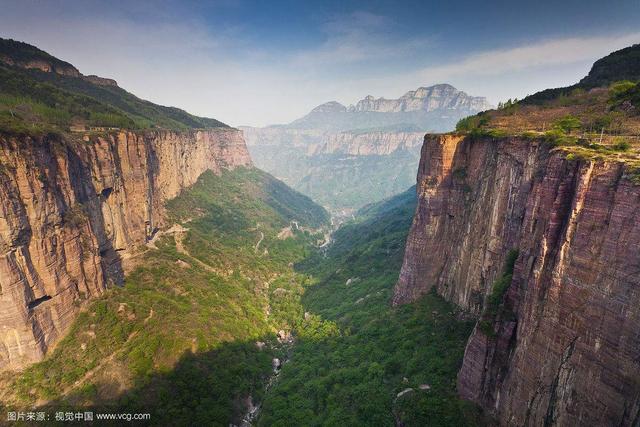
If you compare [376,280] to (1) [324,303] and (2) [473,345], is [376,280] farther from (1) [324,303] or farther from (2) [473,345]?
(2) [473,345]

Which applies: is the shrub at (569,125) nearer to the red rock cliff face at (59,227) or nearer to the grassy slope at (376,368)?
the grassy slope at (376,368)

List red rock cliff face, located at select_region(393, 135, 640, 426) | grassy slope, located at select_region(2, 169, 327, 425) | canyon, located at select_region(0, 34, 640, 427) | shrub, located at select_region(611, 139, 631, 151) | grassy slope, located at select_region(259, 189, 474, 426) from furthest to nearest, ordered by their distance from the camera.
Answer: grassy slope, located at select_region(2, 169, 327, 425), grassy slope, located at select_region(259, 189, 474, 426), shrub, located at select_region(611, 139, 631, 151), canyon, located at select_region(0, 34, 640, 427), red rock cliff face, located at select_region(393, 135, 640, 426)

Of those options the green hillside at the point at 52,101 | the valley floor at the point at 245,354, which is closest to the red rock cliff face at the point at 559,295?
the valley floor at the point at 245,354

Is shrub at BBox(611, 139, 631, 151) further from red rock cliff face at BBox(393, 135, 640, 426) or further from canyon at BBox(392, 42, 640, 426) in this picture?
red rock cliff face at BBox(393, 135, 640, 426)

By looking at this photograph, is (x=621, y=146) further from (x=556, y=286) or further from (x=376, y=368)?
(x=376, y=368)

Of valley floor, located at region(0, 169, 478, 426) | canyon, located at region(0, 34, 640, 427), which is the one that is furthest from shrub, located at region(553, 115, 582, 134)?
valley floor, located at region(0, 169, 478, 426)

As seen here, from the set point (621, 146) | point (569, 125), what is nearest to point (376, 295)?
point (569, 125)

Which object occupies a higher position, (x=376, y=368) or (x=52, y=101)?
(x=52, y=101)
